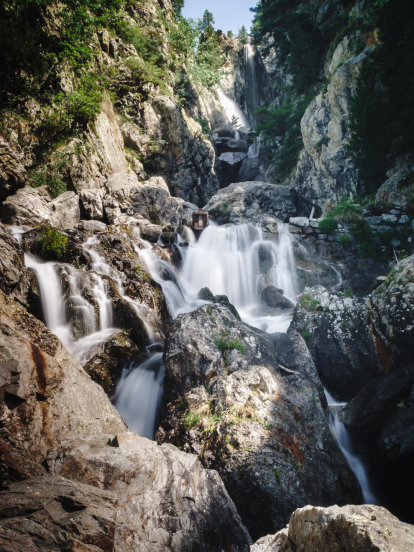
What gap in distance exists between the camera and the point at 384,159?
45.7 ft

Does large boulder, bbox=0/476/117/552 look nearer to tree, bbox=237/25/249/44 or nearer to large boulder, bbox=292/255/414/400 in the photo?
large boulder, bbox=292/255/414/400

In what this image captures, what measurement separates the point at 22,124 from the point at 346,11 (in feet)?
65.5

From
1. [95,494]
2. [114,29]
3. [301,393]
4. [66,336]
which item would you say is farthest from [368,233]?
[114,29]

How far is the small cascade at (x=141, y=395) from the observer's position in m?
5.12

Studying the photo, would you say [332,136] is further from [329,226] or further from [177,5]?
[177,5]

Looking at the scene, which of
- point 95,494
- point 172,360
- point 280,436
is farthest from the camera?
point 172,360

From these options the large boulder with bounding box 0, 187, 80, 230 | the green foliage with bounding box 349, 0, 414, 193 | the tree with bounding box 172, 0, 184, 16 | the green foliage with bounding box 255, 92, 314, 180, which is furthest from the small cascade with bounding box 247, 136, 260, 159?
the large boulder with bounding box 0, 187, 80, 230

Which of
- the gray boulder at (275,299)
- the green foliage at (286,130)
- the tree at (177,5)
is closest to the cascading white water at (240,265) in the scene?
the gray boulder at (275,299)

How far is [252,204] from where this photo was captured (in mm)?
18516

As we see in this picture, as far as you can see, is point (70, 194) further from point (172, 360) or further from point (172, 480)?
point (172, 480)

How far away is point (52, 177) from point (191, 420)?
11723mm

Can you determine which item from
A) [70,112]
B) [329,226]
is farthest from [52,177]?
[329,226]

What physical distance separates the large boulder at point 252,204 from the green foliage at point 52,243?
10886mm

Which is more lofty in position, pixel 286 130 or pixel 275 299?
pixel 286 130
